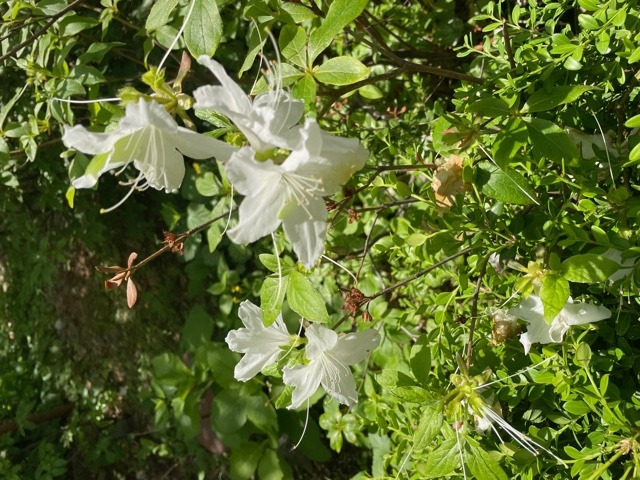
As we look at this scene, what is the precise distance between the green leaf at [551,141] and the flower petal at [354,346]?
348 millimetres

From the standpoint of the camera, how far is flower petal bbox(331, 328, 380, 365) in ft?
2.75

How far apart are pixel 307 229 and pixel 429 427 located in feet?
0.98

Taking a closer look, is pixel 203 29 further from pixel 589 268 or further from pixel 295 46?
pixel 589 268

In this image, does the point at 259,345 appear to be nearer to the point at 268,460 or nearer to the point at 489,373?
the point at 489,373

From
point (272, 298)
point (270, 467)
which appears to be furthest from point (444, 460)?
point (270, 467)

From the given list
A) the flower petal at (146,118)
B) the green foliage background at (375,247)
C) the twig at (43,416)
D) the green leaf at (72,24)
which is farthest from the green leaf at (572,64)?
the twig at (43,416)

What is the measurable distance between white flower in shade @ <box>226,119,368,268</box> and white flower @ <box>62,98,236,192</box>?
0.23 ft

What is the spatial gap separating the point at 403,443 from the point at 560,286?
503 millimetres

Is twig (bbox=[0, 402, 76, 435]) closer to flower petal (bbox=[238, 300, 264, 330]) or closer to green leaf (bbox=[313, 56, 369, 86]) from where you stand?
flower petal (bbox=[238, 300, 264, 330])

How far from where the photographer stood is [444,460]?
74 centimetres

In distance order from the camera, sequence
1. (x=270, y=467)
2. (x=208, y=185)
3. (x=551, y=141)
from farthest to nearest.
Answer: (x=270, y=467), (x=208, y=185), (x=551, y=141)

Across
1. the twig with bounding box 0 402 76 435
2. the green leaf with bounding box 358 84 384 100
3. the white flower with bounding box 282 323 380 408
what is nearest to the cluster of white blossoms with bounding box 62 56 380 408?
the white flower with bounding box 282 323 380 408

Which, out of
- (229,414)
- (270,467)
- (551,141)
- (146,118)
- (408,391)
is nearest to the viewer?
(146,118)

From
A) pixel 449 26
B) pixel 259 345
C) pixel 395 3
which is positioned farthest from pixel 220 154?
pixel 395 3
